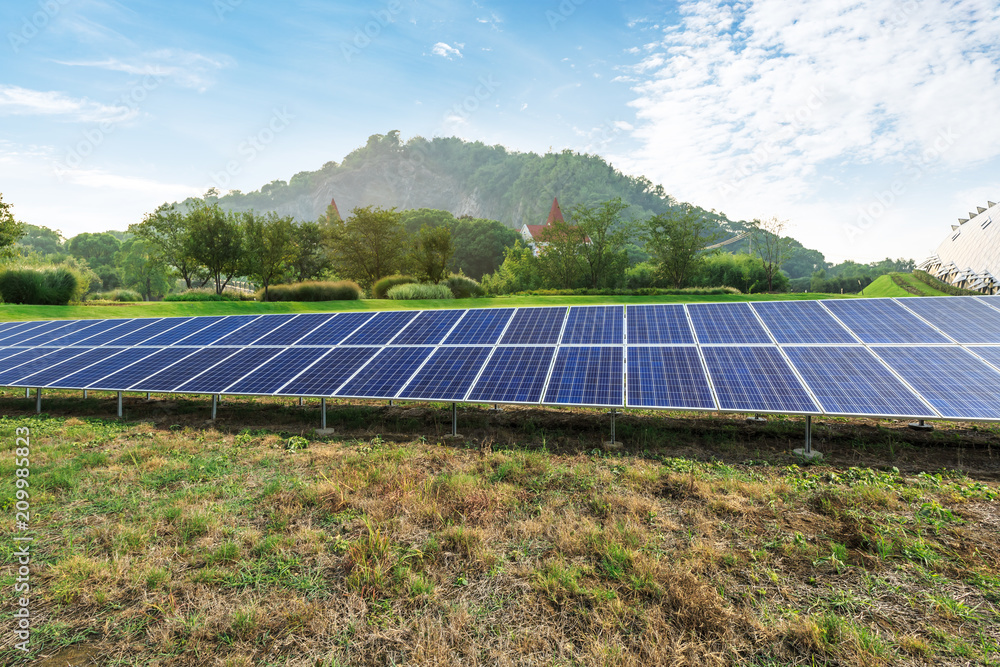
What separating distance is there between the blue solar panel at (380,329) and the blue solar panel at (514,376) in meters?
3.82

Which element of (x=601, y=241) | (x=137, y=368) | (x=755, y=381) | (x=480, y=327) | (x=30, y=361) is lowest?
(x=30, y=361)

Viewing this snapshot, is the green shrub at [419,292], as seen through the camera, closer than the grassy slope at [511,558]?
No

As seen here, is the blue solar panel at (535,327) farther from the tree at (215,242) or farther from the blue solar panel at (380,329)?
the tree at (215,242)

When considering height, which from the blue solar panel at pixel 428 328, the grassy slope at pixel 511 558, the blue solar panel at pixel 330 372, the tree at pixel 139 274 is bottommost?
the grassy slope at pixel 511 558

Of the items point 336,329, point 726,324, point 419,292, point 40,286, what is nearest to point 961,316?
point 726,324

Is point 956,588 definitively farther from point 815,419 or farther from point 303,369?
point 303,369

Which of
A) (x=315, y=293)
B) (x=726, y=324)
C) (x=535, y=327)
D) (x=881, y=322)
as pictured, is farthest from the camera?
(x=315, y=293)

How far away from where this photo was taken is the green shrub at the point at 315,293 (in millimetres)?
42969

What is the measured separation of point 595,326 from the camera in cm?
1205

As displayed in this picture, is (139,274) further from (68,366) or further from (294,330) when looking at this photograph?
(294,330)

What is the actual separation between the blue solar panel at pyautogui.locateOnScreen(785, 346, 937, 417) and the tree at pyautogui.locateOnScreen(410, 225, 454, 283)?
40849mm

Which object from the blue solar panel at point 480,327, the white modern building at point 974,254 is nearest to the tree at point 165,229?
the blue solar panel at point 480,327

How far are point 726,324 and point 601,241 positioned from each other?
172ft

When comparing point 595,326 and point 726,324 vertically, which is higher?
point 726,324
